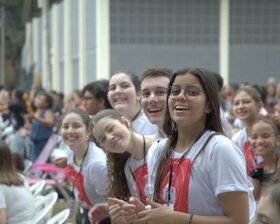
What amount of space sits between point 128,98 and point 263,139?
151 cm

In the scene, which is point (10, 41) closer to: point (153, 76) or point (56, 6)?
point (56, 6)

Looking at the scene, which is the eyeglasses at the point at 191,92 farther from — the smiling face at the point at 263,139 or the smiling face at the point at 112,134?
the smiling face at the point at 263,139

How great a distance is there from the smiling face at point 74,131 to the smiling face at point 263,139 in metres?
1.48

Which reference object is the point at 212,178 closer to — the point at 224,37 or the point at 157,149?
the point at 157,149

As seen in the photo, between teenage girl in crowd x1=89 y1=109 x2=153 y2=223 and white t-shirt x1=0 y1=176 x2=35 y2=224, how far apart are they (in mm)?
1671

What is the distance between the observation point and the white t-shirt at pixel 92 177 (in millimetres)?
5980

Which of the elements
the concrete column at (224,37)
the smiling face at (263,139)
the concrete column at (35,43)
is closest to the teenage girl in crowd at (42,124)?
the smiling face at (263,139)

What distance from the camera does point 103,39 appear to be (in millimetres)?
25047

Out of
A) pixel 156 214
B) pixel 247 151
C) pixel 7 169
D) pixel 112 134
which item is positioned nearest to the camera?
pixel 156 214

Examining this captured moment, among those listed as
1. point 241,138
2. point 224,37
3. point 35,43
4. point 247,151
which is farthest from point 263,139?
point 35,43

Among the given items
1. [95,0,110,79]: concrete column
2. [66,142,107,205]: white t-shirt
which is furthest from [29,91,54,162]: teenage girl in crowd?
[95,0,110,79]: concrete column

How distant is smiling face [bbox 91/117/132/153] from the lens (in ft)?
15.6

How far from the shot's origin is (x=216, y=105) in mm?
3846

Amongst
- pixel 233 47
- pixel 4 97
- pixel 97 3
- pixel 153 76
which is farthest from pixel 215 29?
pixel 153 76
